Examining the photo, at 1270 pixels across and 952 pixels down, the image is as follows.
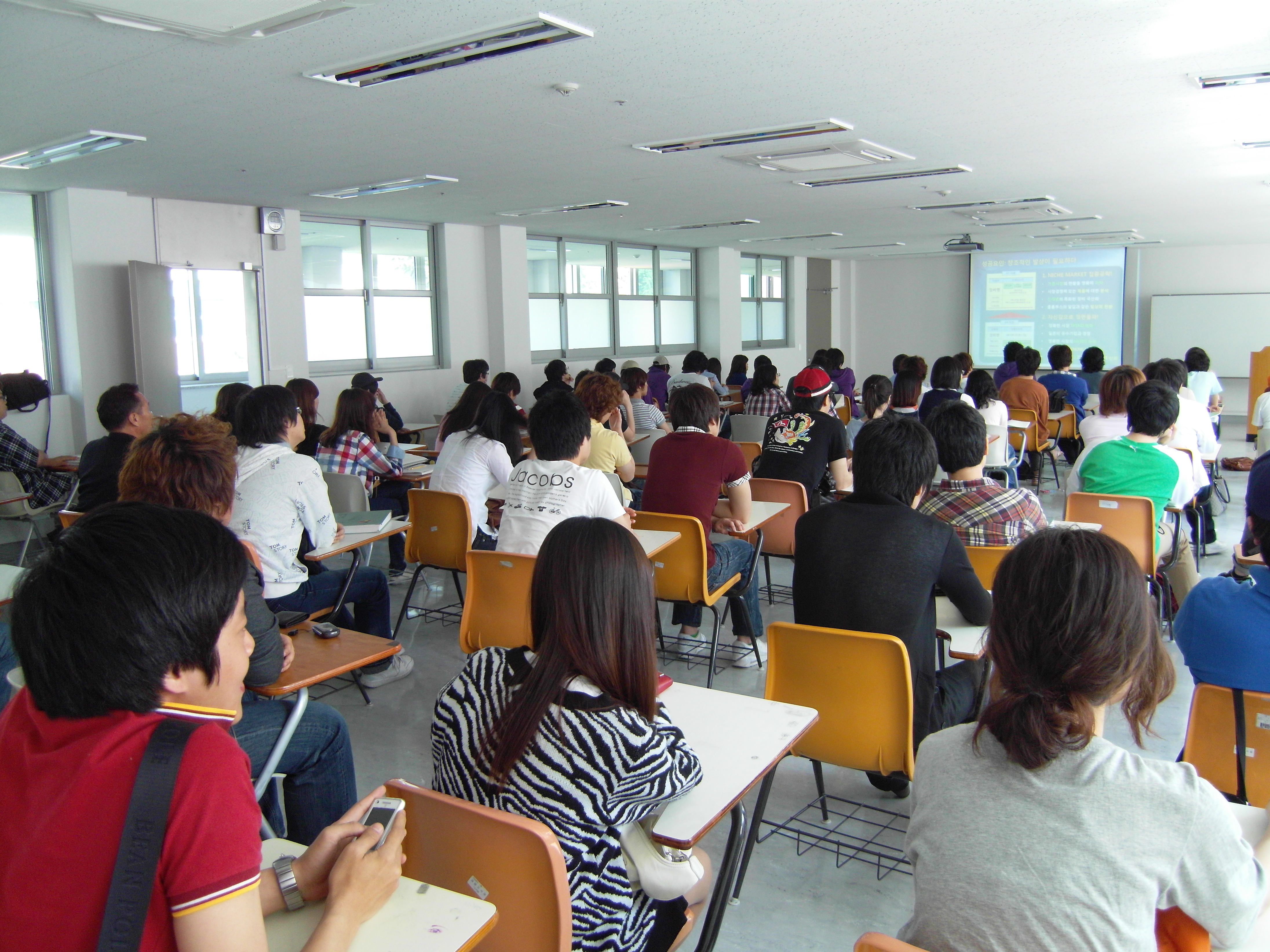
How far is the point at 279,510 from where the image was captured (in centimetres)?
335

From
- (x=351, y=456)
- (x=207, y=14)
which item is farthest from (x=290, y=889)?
(x=351, y=456)

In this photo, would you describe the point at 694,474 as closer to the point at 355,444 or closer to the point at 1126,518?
the point at 1126,518

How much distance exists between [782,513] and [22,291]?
6.38 metres

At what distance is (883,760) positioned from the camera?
7.89 feet

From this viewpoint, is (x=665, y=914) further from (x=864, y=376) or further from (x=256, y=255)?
(x=864, y=376)

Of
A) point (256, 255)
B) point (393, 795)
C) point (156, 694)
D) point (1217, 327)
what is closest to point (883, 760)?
point (393, 795)

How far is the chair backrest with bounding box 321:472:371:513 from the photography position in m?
4.85

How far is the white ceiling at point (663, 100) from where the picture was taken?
3357mm

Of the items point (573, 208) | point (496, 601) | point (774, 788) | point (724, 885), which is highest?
point (573, 208)

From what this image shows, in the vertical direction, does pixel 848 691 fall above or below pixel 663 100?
below

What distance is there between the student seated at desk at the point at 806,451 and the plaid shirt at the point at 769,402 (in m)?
2.11

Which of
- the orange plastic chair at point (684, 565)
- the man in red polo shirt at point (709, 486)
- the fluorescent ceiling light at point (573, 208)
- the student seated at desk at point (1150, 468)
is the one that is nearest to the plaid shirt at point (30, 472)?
the man in red polo shirt at point (709, 486)

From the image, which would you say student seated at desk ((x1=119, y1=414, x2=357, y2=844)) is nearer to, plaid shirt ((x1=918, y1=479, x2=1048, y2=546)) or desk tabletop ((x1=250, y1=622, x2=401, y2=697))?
desk tabletop ((x1=250, y1=622, x2=401, y2=697))

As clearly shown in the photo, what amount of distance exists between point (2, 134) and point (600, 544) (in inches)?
207
